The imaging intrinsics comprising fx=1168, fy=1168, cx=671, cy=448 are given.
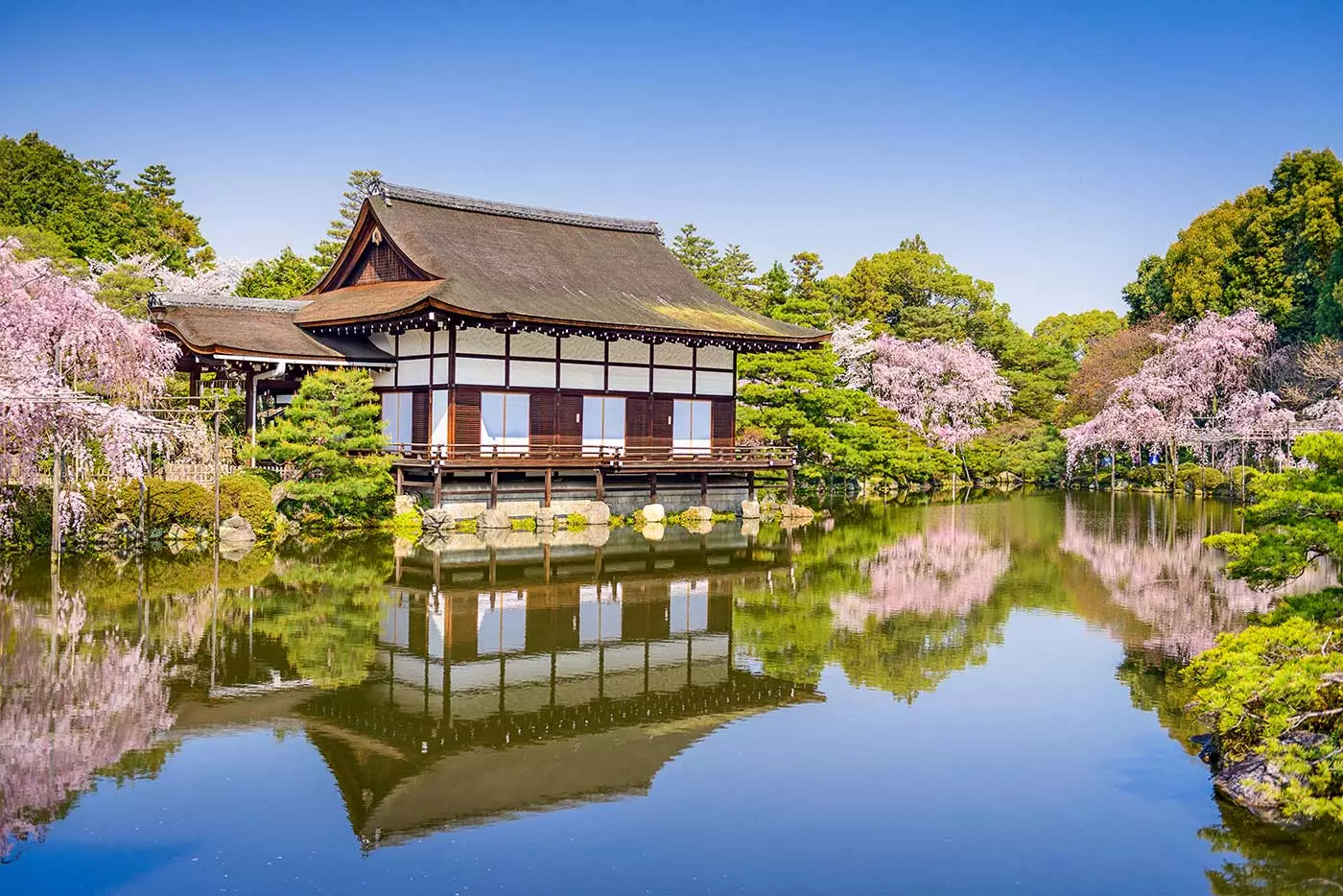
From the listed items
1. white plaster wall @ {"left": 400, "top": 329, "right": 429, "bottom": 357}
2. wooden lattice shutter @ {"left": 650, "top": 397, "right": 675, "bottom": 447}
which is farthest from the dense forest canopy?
white plaster wall @ {"left": 400, "top": 329, "right": 429, "bottom": 357}

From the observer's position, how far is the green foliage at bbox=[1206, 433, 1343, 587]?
8109 millimetres

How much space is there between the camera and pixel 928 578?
19141 mm

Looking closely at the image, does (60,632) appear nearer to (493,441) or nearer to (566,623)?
(566,623)

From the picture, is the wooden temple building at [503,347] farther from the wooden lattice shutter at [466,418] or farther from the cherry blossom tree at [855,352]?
the cherry blossom tree at [855,352]

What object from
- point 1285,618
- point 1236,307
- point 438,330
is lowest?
point 1285,618

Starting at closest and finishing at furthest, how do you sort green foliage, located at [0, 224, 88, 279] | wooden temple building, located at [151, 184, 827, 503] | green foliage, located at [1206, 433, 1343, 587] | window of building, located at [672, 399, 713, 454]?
green foliage, located at [1206, 433, 1343, 587] → wooden temple building, located at [151, 184, 827, 503] → window of building, located at [672, 399, 713, 454] → green foliage, located at [0, 224, 88, 279]

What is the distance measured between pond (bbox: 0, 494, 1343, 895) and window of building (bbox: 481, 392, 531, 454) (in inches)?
276

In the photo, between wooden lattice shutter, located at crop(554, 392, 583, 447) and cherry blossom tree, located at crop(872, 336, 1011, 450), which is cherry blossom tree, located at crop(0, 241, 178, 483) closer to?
wooden lattice shutter, located at crop(554, 392, 583, 447)

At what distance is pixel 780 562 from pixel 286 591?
8.65 metres

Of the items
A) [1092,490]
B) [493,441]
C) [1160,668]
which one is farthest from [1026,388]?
[1160,668]

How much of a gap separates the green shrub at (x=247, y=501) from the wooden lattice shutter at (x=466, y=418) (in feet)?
15.6

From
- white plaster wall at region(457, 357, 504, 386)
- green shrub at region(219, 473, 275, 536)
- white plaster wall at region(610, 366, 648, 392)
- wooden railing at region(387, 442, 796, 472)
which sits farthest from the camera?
white plaster wall at region(610, 366, 648, 392)

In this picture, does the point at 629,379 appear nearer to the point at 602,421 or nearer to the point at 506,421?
the point at 602,421

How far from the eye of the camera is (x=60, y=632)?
41.3 feet
